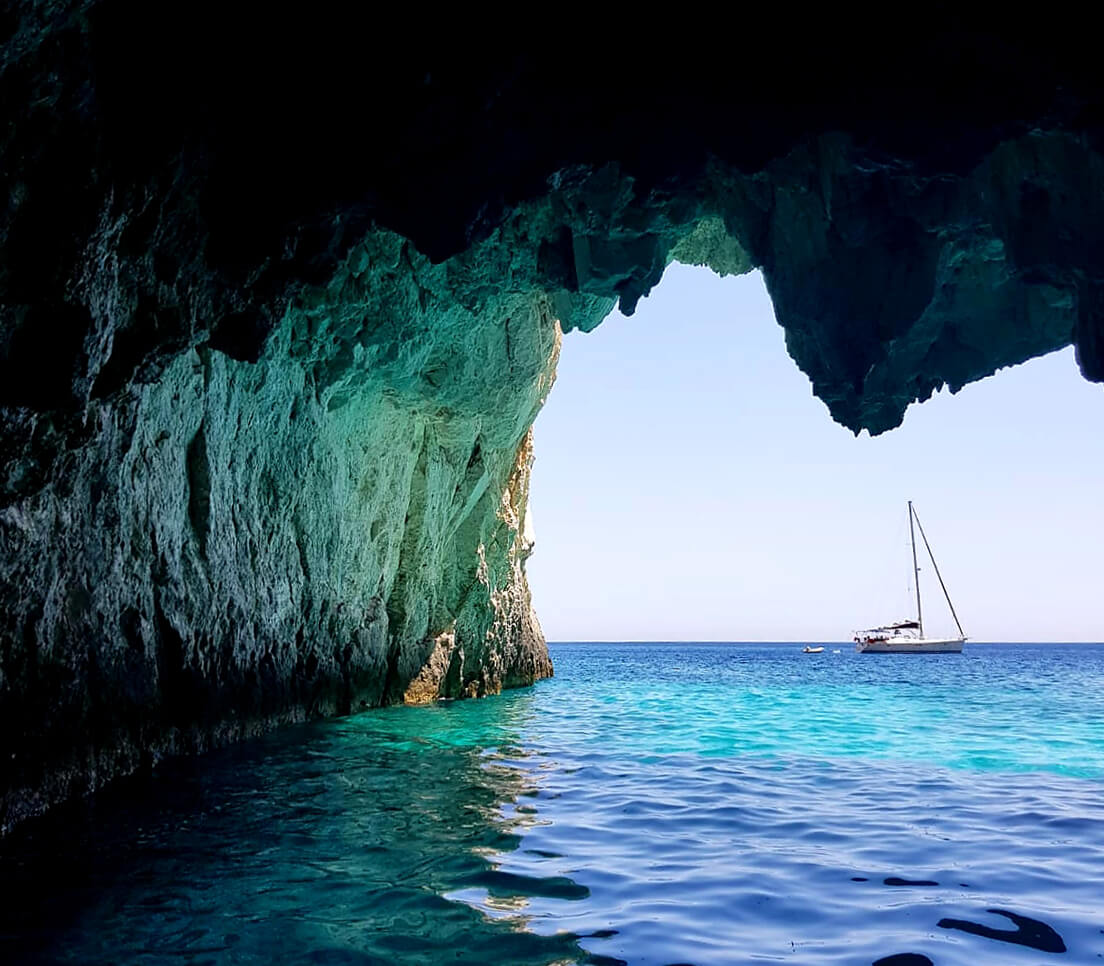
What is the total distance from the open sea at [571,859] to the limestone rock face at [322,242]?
1.94 metres

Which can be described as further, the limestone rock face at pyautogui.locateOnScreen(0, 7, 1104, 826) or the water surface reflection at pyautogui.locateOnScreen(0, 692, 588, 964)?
the limestone rock face at pyautogui.locateOnScreen(0, 7, 1104, 826)

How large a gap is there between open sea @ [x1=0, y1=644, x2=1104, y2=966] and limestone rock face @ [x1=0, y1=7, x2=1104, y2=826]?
Answer: 6.35 ft

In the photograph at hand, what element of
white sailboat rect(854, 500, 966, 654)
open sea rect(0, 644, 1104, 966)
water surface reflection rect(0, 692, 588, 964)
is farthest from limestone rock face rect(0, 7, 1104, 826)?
white sailboat rect(854, 500, 966, 654)

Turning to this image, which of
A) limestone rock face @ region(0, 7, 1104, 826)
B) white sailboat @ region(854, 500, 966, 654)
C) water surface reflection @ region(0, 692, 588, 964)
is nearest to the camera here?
water surface reflection @ region(0, 692, 588, 964)

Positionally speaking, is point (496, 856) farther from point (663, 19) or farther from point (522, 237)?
point (522, 237)

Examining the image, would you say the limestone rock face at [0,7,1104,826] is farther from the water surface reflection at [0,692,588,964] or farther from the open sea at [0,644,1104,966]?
the open sea at [0,644,1104,966]

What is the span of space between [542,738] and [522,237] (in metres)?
8.03

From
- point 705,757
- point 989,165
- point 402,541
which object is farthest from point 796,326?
point 402,541

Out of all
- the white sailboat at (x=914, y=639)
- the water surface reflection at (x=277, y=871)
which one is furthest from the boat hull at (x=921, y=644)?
the water surface reflection at (x=277, y=871)

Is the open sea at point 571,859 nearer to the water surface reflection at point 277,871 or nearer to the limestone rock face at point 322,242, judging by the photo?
the water surface reflection at point 277,871

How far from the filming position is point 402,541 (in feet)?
66.6

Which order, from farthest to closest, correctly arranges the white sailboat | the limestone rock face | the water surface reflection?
the white sailboat
the limestone rock face
the water surface reflection

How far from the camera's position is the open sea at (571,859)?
462 centimetres

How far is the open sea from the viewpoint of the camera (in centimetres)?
462
